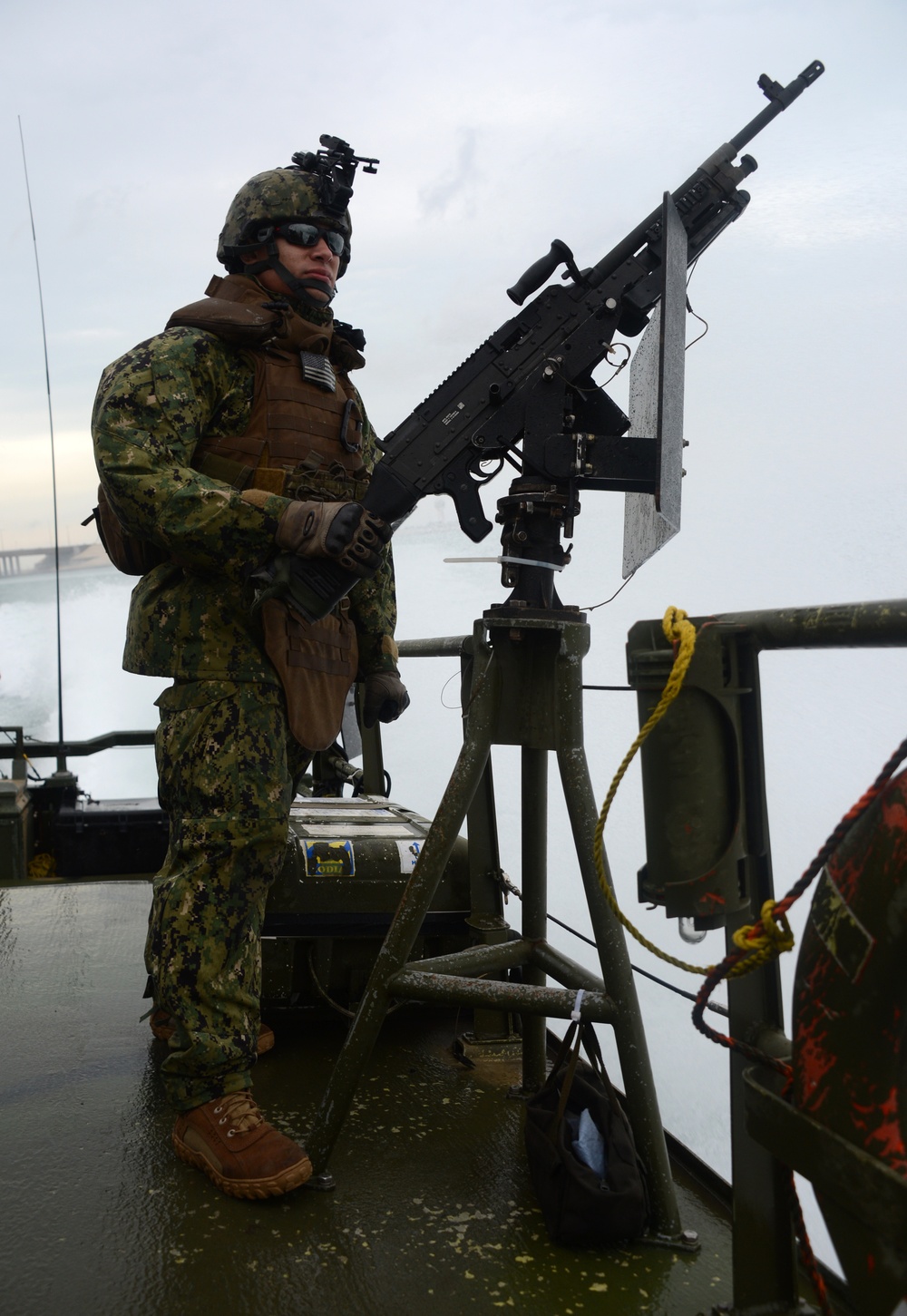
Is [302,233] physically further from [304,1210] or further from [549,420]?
[304,1210]

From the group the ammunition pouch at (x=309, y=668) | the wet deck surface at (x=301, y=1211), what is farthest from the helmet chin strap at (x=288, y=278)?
the wet deck surface at (x=301, y=1211)

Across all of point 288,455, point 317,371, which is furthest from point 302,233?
point 288,455

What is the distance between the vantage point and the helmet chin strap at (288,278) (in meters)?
2.00

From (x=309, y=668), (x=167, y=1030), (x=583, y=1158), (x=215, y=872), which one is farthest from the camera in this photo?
(x=167, y=1030)

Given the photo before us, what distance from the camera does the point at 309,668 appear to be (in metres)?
1.93

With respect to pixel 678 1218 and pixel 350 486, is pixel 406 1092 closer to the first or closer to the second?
pixel 678 1218

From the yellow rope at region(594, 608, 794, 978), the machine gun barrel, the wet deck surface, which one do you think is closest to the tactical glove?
the wet deck surface

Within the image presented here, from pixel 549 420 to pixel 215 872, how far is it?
38.2 inches

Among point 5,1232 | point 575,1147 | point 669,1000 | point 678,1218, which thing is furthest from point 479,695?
point 669,1000

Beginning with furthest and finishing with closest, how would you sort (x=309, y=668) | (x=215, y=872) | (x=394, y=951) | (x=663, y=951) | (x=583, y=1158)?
(x=309, y=668) → (x=215, y=872) → (x=394, y=951) → (x=583, y=1158) → (x=663, y=951)

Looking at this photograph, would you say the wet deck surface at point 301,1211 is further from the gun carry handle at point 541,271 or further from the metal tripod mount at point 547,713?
the gun carry handle at point 541,271

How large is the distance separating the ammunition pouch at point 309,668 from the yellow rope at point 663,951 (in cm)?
80

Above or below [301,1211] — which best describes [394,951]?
above

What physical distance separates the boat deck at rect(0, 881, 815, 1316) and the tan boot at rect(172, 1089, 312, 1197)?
31 mm
